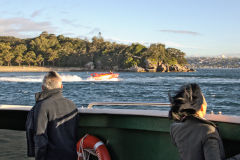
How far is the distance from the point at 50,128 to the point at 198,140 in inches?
50.0

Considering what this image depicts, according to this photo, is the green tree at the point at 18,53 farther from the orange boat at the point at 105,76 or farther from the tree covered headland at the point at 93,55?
the orange boat at the point at 105,76

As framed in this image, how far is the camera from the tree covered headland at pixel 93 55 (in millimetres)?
139750

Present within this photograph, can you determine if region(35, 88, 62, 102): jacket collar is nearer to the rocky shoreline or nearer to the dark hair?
the dark hair

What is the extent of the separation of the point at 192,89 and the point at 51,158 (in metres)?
1.32

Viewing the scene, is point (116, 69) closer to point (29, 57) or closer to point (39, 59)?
point (39, 59)

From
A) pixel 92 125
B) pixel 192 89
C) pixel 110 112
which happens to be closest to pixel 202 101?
pixel 192 89

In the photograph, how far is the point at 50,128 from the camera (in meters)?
2.41

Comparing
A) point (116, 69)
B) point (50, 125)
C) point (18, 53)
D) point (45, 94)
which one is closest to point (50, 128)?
point (50, 125)

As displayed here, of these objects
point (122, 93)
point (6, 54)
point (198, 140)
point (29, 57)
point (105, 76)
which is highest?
point (6, 54)

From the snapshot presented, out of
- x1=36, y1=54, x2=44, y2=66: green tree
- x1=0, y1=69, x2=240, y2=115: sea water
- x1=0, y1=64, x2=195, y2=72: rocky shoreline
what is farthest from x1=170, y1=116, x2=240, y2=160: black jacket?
x1=36, y1=54, x2=44, y2=66: green tree

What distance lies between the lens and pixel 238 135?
243 cm

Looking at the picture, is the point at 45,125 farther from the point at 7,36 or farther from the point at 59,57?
the point at 7,36

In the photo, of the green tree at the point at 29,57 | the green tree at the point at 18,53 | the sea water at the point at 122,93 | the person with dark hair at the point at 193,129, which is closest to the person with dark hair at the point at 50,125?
the person with dark hair at the point at 193,129

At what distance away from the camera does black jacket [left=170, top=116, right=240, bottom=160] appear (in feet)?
5.01
